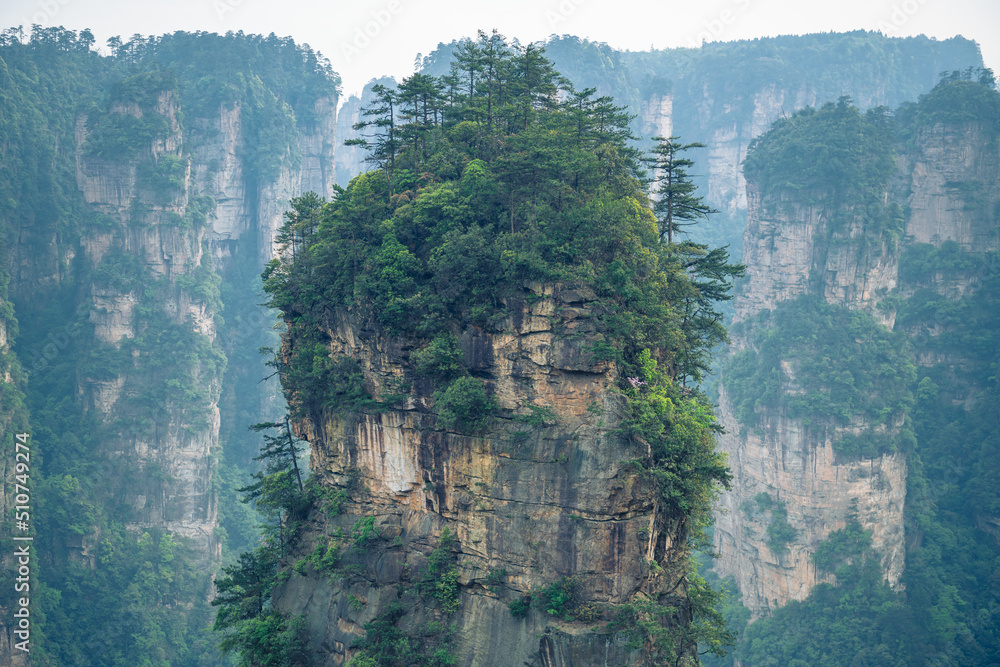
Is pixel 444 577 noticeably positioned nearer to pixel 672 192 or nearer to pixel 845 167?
pixel 672 192

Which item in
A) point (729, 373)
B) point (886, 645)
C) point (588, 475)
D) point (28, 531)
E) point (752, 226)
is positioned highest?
point (752, 226)

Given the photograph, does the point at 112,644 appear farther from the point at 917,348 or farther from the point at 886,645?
the point at 917,348

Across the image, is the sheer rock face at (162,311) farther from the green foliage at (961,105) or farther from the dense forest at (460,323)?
the green foliage at (961,105)

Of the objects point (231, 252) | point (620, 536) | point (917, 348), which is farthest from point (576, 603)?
point (231, 252)

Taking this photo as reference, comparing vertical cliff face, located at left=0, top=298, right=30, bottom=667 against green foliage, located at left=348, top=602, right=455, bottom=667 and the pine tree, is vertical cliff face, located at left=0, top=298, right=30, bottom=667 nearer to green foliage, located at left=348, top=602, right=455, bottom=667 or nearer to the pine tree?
green foliage, located at left=348, top=602, right=455, bottom=667

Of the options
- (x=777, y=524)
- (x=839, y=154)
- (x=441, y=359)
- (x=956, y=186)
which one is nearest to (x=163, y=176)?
(x=839, y=154)

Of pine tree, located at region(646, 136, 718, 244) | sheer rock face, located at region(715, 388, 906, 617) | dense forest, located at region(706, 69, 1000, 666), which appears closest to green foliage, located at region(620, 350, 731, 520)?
pine tree, located at region(646, 136, 718, 244)

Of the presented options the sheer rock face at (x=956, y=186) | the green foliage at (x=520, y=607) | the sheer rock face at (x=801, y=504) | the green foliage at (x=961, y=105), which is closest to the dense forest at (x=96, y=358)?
the sheer rock face at (x=801, y=504)
